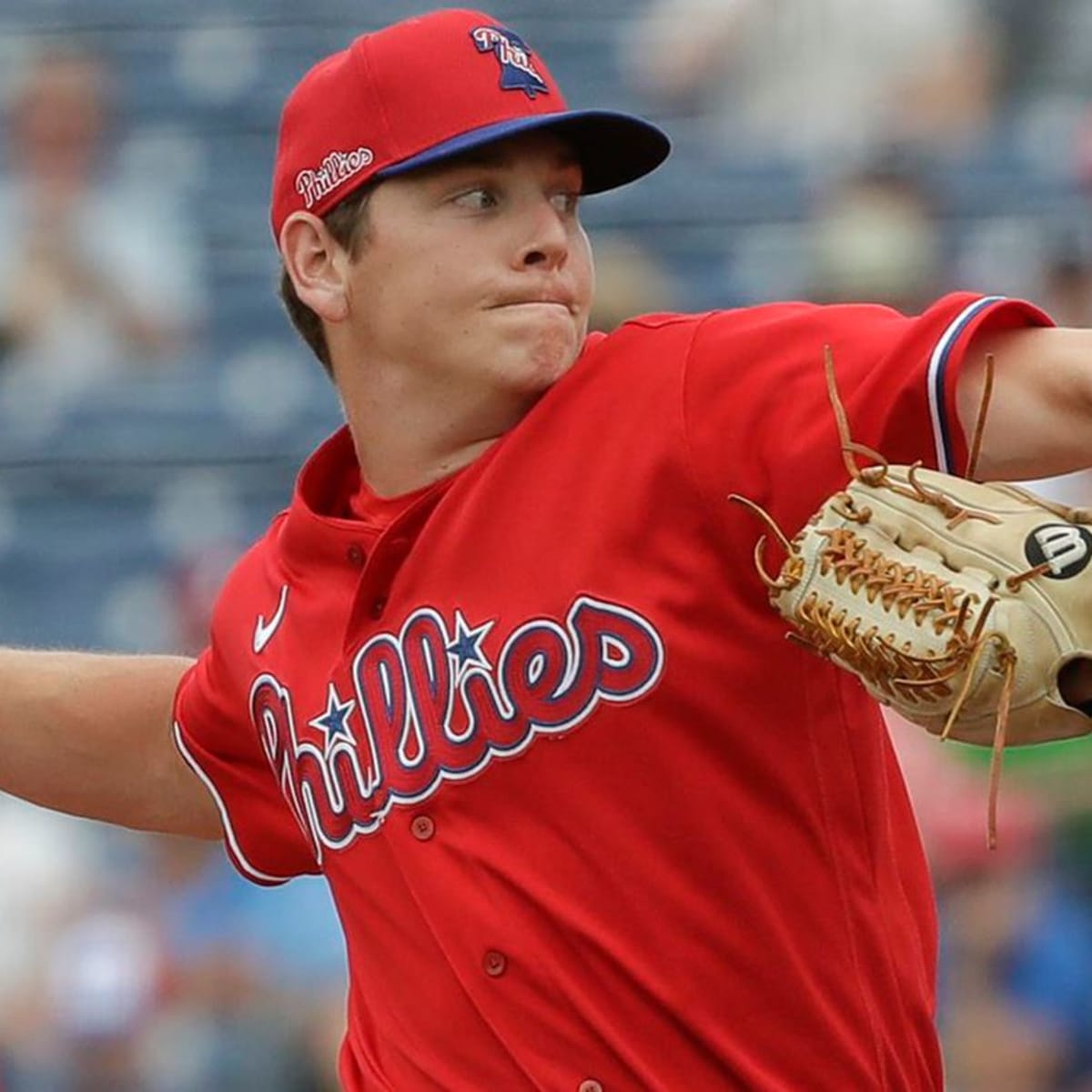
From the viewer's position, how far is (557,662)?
2.59 m

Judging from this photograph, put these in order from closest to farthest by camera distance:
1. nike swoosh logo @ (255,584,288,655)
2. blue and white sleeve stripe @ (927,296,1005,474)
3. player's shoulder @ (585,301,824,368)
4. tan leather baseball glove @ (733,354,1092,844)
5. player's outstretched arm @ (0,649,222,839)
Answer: tan leather baseball glove @ (733,354,1092,844) < blue and white sleeve stripe @ (927,296,1005,474) < player's shoulder @ (585,301,824,368) < nike swoosh logo @ (255,584,288,655) < player's outstretched arm @ (0,649,222,839)

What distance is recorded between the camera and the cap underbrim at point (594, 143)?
8.81 ft

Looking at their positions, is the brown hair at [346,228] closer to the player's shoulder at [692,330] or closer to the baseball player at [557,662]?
the baseball player at [557,662]

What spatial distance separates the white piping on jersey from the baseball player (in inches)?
11.7

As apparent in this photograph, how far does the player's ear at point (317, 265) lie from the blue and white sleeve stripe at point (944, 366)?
0.81 metres

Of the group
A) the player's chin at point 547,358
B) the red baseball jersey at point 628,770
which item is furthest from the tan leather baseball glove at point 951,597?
the player's chin at point 547,358

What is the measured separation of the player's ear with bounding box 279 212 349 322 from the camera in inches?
113

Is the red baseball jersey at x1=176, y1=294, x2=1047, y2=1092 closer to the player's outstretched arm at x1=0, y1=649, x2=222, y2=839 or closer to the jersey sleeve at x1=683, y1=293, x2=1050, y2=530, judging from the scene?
the jersey sleeve at x1=683, y1=293, x2=1050, y2=530

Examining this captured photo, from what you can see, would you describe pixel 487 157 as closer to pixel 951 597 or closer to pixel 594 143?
pixel 594 143

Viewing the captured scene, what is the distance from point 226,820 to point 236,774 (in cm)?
7

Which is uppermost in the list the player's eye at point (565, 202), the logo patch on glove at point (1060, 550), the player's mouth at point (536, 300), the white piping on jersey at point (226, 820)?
the player's eye at point (565, 202)

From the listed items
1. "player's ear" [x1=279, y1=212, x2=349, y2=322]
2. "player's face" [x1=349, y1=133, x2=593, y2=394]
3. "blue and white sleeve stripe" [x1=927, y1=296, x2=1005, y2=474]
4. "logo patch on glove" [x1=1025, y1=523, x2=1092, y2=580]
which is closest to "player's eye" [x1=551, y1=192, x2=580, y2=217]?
"player's face" [x1=349, y1=133, x2=593, y2=394]

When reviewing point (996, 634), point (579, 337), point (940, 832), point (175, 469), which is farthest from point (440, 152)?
point (175, 469)

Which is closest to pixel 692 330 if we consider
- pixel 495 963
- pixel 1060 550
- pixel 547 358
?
pixel 547 358
